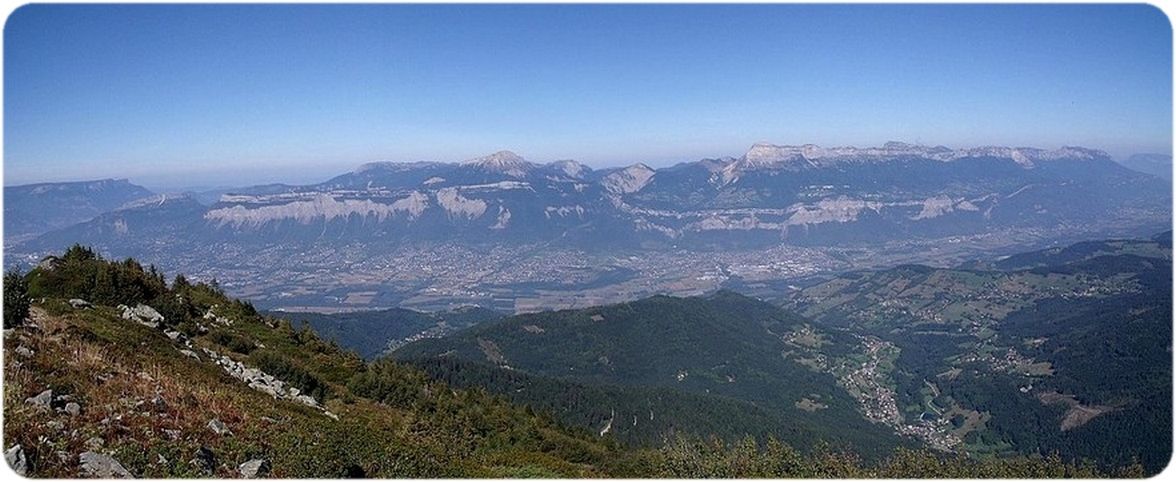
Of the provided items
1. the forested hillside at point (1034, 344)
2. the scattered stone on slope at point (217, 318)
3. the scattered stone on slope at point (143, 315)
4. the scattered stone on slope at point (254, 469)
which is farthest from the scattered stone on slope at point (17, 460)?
the forested hillside at point (1034, 344)

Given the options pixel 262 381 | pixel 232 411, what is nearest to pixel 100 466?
pixel 232 411

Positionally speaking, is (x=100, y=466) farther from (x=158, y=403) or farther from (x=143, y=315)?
(x=143, y=315)

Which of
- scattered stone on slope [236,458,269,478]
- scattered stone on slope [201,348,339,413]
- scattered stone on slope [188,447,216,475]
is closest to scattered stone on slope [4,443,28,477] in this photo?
scattered stone on slope [188,447,216,475]

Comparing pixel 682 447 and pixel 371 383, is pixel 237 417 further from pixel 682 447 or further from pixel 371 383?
pixel 682 447

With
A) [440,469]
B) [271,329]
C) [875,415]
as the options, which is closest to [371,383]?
[271,329]

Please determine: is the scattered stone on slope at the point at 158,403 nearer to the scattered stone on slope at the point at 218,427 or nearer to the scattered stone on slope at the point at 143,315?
the scattered stone on slope at the point at 218,427
